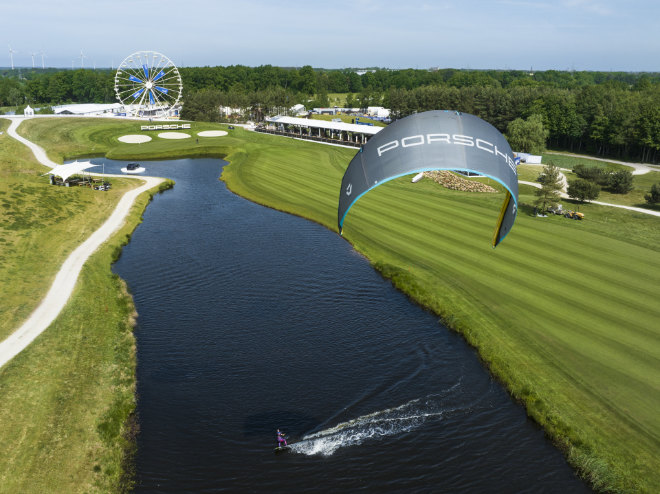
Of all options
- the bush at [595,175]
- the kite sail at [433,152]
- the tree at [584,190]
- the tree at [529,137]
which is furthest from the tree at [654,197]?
the kite sail at [433,152]

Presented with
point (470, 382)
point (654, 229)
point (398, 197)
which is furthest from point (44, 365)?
point (654, 229)

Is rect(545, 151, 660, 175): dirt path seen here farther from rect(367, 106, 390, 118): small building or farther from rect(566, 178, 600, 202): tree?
rect(367, 106, 390, 118): small building

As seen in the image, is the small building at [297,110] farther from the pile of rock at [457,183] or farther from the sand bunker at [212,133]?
the pile of rock at [457,183]

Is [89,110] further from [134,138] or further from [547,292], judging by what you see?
[547,292]

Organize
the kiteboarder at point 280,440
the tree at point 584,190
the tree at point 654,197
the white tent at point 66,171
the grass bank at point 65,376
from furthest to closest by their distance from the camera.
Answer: the white tent at point 66,171 < the tree at point 654,197 < the tree at point 584,190 < the kiteboarder at point 280,440 < the grass bank at point 65,376

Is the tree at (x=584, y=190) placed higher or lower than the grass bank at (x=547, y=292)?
higher

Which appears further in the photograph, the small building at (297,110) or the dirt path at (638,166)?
the small building at (297,110)

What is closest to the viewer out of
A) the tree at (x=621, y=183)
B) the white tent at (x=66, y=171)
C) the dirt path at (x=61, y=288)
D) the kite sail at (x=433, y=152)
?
the kite sail at (x=433, y=152)
